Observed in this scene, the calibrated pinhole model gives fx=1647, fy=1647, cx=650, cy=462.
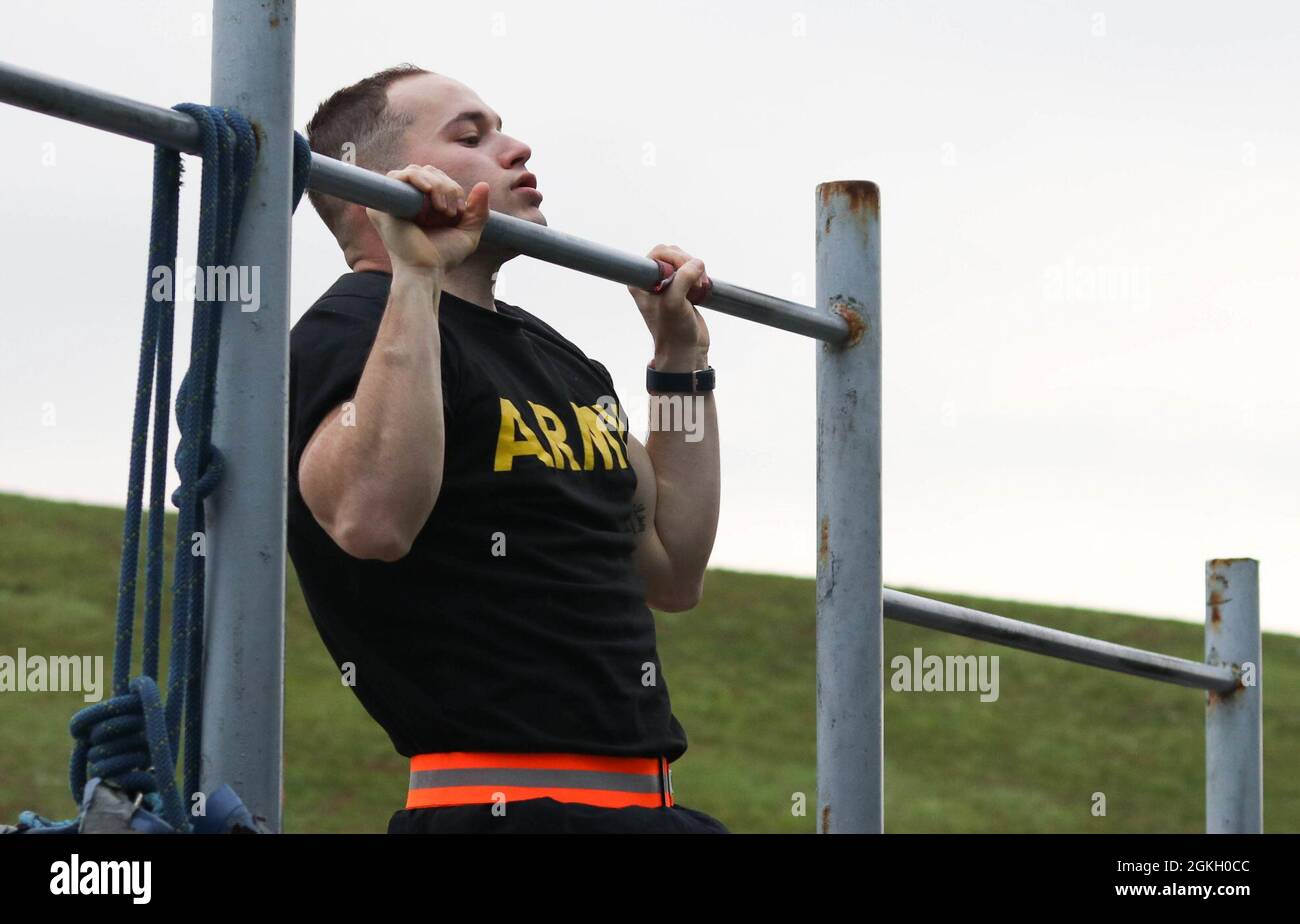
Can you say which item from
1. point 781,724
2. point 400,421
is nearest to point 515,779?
point 400,421

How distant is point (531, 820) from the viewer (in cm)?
184

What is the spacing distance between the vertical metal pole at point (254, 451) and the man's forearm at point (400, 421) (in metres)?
0.30

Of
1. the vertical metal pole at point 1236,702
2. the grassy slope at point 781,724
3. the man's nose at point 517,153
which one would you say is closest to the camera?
the man's nose at point 517,153

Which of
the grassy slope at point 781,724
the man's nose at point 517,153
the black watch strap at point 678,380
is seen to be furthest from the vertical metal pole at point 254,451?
the grassy slope at point 781,724

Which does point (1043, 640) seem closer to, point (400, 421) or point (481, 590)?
point (481, 590)

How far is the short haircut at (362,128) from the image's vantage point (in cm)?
224

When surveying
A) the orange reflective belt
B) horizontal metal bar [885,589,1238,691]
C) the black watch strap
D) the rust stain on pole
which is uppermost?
the rust stain on pole

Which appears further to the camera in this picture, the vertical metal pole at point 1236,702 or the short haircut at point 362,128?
the vertical metal pole at point 1236,702

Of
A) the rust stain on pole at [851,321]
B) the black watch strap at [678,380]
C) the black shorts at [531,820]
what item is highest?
the rust stain on pole at [851,321]

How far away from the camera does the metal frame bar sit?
1304 mm

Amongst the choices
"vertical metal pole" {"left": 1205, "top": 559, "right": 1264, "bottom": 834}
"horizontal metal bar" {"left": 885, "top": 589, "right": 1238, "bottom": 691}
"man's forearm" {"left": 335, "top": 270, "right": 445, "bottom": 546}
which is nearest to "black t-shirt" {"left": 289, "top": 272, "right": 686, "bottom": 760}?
"man's forearm" {"left": 335, "top": 270, "right": 445, "bottom": 546}

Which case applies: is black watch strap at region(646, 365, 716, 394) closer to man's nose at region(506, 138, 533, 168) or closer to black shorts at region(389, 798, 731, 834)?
man's nose at region(506, 138, 533, 168)

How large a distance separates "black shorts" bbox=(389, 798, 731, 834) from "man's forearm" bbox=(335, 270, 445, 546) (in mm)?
338

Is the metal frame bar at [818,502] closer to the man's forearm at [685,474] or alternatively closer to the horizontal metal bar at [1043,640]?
the horizontal metal bar at [1043,640]
